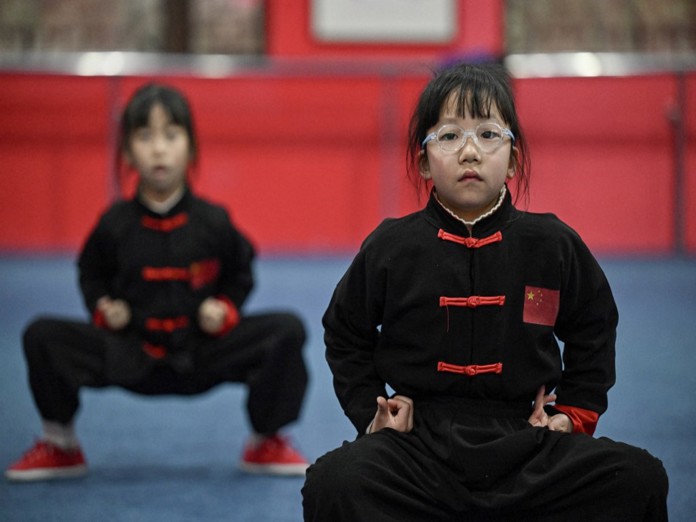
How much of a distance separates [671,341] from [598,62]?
2.55 meters

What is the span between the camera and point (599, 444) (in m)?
1.57

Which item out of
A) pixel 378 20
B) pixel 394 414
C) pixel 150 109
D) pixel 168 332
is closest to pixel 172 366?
pixel 168 332

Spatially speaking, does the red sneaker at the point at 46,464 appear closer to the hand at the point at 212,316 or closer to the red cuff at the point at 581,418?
the hand at the point at 212,316

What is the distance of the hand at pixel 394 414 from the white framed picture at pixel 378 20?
16.9ft

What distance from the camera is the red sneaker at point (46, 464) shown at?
91.1 inches

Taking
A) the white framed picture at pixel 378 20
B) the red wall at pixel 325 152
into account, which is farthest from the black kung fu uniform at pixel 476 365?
the white framed picture at pixel 378 20

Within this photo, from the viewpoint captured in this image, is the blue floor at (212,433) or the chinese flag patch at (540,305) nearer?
the chinese flag patch at (540,305)

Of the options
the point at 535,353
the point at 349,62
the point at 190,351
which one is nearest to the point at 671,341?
the point at 190,351

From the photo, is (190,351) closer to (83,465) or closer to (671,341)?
(83,465)

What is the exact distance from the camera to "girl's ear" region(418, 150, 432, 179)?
176 cm

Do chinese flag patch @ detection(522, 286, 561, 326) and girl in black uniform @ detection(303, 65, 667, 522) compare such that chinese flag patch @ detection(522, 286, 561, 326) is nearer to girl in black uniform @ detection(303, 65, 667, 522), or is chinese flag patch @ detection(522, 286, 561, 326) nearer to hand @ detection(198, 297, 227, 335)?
girl in black uniform @ detection(303, 65, 667, 522)

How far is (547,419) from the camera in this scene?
165 cm

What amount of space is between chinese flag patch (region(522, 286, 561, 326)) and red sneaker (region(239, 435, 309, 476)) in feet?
2.85

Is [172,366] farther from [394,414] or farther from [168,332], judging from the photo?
[394,414]
